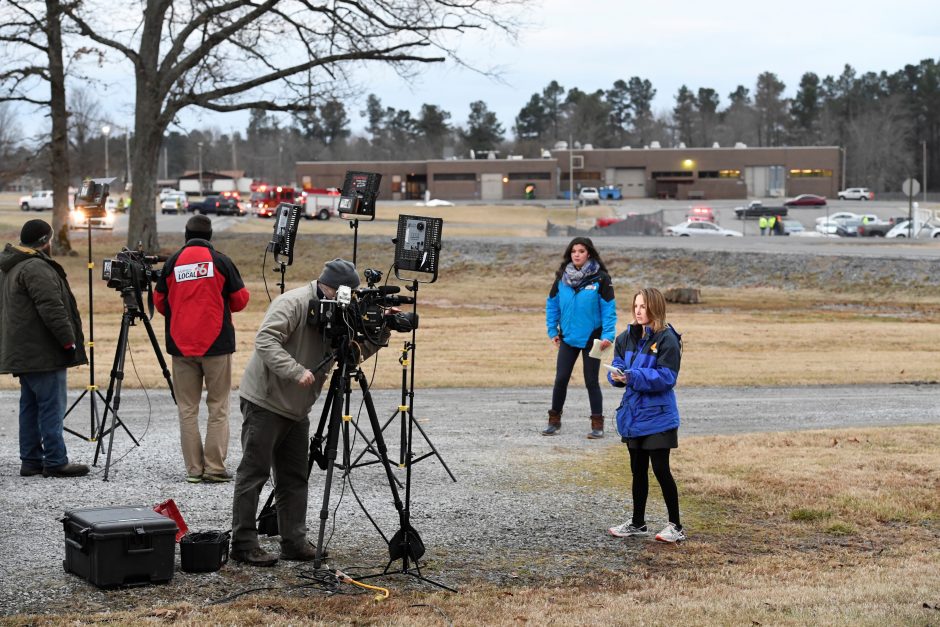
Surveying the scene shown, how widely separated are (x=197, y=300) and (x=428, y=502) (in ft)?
7.94

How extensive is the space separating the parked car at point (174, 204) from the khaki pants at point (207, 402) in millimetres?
73350

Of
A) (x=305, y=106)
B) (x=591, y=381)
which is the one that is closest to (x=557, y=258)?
(x=305, y=106)

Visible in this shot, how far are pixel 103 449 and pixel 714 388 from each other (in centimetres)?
934

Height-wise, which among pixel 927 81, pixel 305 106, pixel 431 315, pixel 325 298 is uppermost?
pixel 927 81

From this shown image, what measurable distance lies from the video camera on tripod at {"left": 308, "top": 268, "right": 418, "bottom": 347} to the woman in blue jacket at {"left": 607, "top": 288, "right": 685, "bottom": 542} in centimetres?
182

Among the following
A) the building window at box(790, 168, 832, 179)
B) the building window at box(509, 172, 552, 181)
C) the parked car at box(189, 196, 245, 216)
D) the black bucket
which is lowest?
the black bucket

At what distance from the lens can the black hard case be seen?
6543mm

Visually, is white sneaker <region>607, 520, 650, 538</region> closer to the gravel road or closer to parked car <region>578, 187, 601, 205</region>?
the gravel road

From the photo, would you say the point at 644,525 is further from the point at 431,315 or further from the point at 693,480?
the point at 431,315

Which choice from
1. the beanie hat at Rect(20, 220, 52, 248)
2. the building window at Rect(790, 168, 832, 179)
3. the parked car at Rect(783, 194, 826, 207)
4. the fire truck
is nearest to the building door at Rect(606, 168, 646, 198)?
the building window at Rect(790, 168, 832, 179)

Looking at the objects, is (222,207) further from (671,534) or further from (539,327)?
(671,534)

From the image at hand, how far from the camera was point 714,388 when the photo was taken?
16906mm

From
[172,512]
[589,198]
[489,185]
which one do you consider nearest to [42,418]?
[172,512]

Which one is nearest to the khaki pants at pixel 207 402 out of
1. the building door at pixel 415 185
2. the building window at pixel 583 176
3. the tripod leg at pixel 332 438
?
the tripod leg at pixel 332 438
